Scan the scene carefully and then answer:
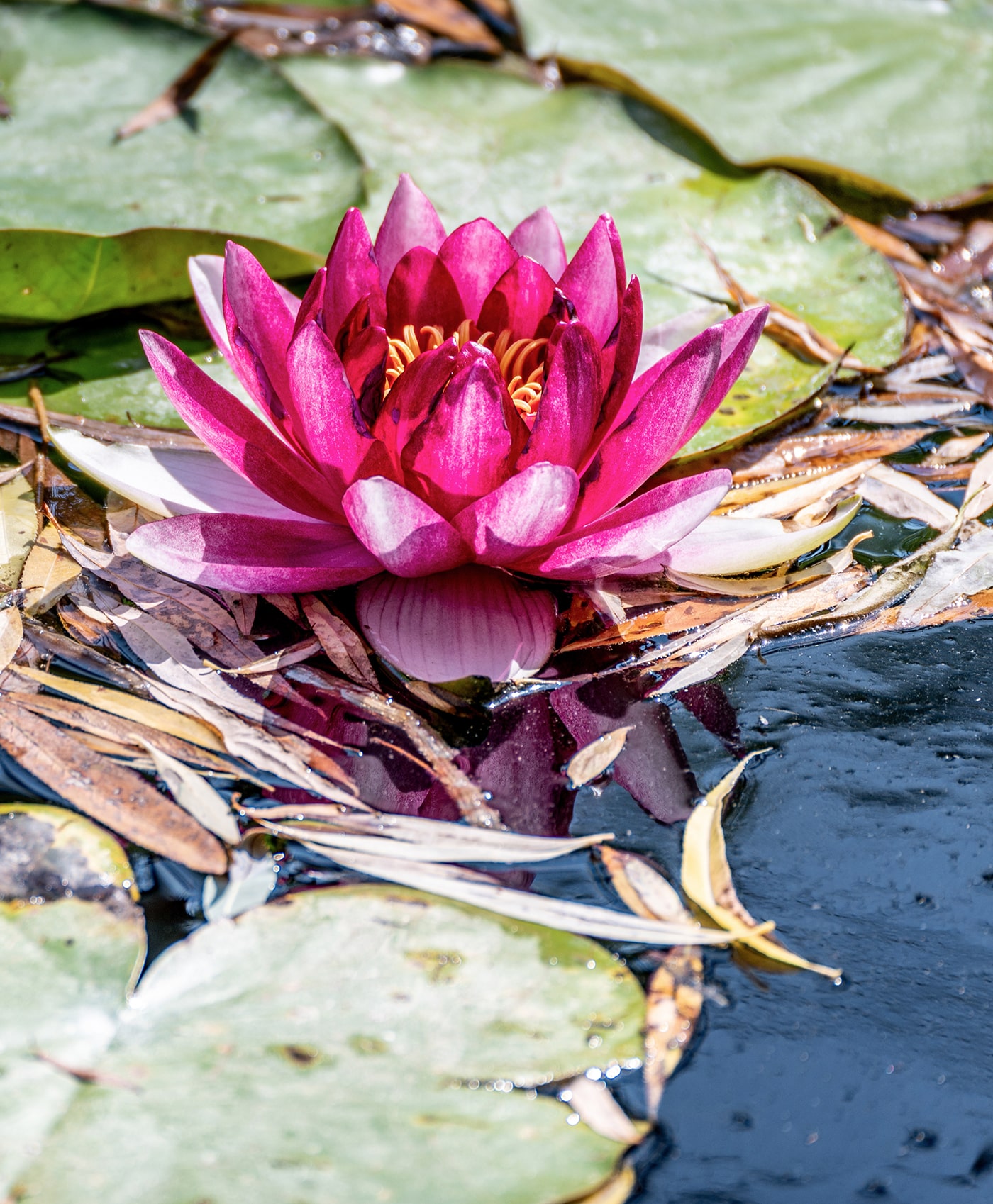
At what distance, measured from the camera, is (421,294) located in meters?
1.76

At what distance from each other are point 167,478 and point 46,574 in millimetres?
272

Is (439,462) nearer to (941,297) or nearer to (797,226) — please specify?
(797,226)

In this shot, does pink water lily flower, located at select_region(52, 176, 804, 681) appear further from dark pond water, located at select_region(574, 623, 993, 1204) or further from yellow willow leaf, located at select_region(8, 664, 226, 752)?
dark pond water, located at select_region(574, 623, 993, 1204)

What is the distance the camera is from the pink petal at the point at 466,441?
55.1 inches

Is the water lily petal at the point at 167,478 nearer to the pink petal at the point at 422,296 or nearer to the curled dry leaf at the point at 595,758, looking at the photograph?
the pink petal at the point at 422,296

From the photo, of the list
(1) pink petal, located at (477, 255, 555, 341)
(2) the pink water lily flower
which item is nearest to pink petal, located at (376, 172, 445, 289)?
(2) the pink water lily flower

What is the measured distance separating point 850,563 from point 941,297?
1.16 m

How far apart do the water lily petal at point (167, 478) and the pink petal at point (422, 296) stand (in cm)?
38

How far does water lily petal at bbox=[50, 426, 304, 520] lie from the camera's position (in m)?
1.66

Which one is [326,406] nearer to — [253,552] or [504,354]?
[253,552]

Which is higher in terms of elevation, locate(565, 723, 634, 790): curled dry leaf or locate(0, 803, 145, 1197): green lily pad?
locate(0, 803, 145, 1197): green lily pad

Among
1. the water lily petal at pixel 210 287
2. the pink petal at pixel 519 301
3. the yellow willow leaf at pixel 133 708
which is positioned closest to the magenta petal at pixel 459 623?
the yellow willow leaf at pixel 133 708

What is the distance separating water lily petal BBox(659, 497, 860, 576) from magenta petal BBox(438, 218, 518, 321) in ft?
1.79

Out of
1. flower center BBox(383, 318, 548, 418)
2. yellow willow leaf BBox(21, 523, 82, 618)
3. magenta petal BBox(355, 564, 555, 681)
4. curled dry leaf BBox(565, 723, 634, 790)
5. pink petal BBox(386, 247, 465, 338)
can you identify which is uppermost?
pink petal BBox(386, 247, 465, 338)
